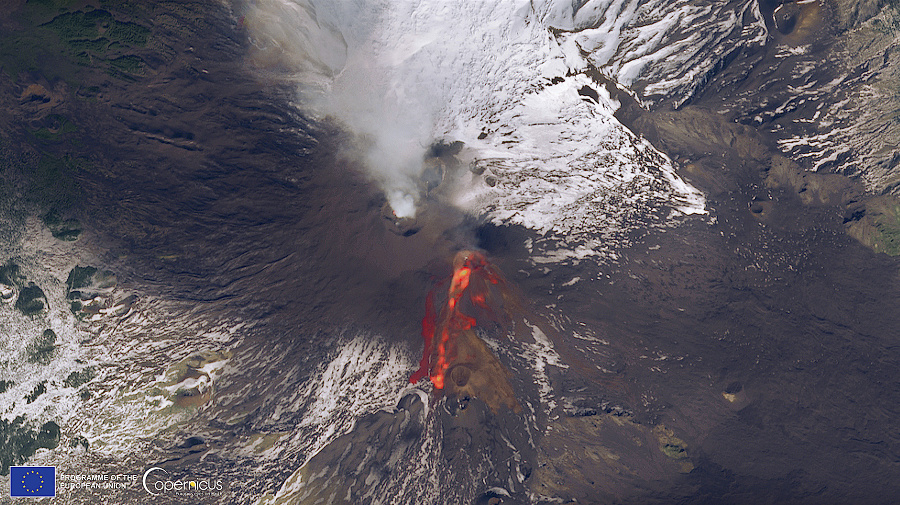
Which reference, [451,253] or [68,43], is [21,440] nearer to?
[68,43]

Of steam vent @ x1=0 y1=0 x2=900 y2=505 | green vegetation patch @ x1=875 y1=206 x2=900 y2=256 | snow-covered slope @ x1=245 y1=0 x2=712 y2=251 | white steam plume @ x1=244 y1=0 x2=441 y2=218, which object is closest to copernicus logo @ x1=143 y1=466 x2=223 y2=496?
steam vent @ x1=0 y1=0 x2=900 y2=505

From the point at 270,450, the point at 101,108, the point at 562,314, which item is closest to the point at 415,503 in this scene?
the point at 270,450

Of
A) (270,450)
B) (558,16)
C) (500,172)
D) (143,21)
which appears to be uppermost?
(558,16)

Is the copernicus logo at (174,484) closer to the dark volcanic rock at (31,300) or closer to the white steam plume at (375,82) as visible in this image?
the dark volcanic rock at (31,300)

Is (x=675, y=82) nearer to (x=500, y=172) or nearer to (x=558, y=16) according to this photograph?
(x=558, y=16)

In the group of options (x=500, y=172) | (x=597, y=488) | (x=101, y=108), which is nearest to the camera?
(x=101, y=108)

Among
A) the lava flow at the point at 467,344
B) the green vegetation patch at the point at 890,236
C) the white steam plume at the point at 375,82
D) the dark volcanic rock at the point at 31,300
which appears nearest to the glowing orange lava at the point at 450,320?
the lava flow at the point at 467,344

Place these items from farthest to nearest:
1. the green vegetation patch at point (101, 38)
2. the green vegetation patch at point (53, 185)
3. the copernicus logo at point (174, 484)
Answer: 1. the copernicus logo at point (174, 484)
2. the green vegetation patch at point (101, 38)
3. the green vegetation patch at point (53, 185)
